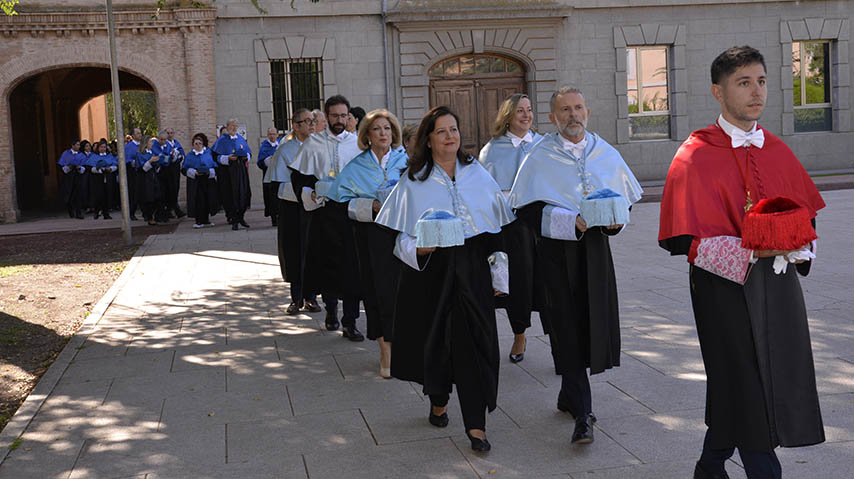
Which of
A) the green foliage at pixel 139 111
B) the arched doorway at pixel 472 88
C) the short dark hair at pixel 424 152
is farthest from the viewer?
the green foliage at pixel 139 111

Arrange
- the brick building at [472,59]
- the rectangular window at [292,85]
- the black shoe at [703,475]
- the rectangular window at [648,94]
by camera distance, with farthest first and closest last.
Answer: the rectangular window at [648,94]
the rectangular window at [292,85]
the brick building at [472,59]
the black shoe at [703,475]

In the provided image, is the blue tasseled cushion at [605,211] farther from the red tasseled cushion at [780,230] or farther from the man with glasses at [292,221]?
the man with glasses at [292,221]

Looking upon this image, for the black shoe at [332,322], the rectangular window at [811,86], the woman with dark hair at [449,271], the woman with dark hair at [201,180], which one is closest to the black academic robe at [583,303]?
the woman with dark hair at [449,271]

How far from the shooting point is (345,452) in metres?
4.98

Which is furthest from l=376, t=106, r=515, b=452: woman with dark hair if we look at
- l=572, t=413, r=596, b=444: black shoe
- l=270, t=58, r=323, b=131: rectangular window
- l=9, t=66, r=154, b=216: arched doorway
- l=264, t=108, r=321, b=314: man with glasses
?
l=9, t=66, r=154, b=216: arched doorway

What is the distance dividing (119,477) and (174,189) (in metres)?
17.0

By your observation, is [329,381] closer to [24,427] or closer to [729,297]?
[24,427]

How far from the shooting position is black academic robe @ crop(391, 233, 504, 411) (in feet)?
16.6

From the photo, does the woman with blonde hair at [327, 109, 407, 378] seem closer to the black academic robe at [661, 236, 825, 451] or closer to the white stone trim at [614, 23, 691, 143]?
the black academic robe at [661, 236, 825, 451]

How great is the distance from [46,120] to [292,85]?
465 inches

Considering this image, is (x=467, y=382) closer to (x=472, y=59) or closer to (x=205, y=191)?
(x=205, y=191)

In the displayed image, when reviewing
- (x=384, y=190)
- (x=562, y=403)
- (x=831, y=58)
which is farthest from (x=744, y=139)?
(x=831, y=58)

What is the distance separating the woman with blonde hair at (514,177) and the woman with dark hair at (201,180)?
12414 millimetres

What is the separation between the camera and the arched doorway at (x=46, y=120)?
89.5ft
